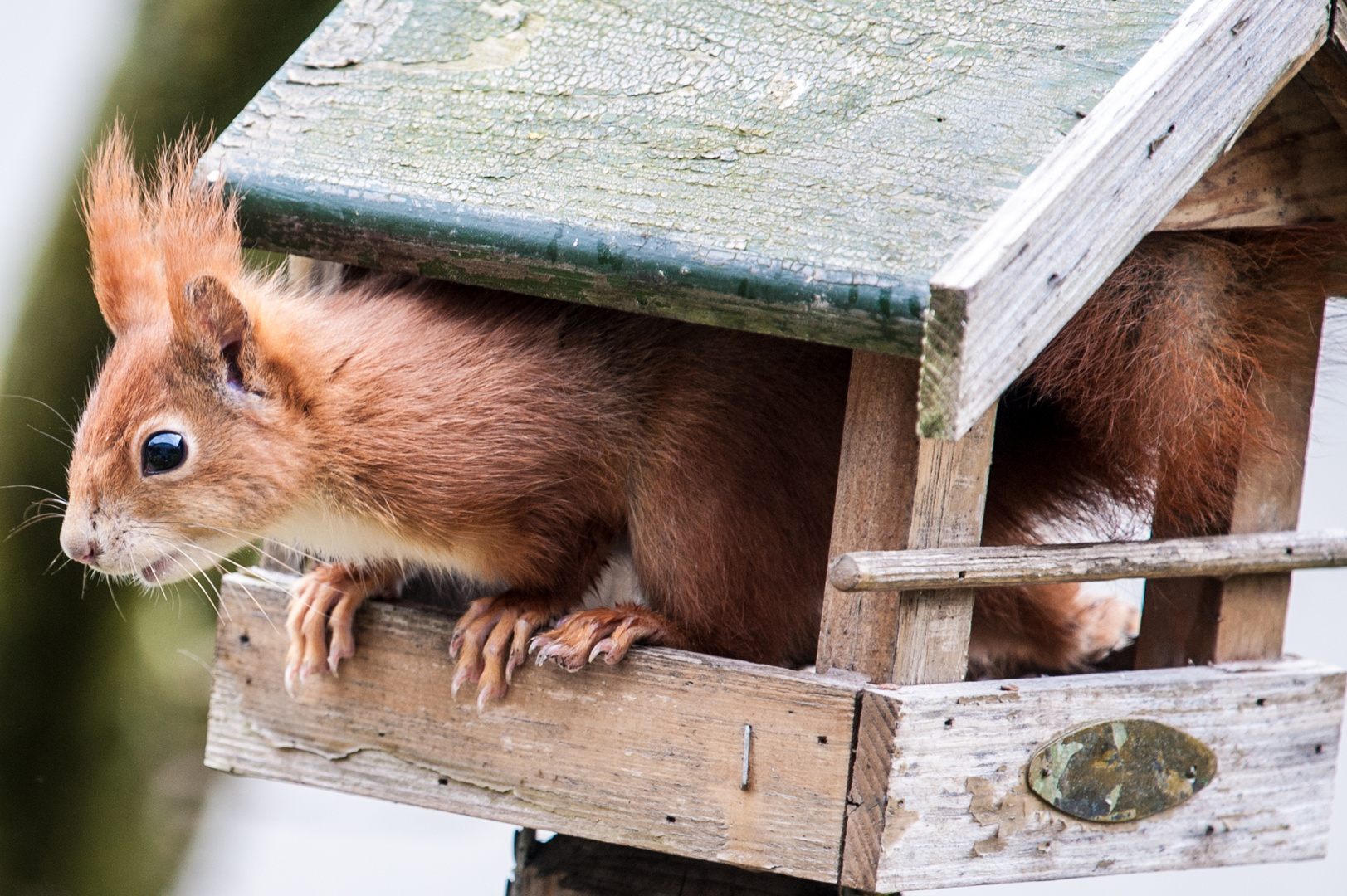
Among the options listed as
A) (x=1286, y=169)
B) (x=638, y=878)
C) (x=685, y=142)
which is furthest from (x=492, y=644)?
(x=1286, y=169)

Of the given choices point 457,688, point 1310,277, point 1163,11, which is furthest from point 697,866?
point 1163,11

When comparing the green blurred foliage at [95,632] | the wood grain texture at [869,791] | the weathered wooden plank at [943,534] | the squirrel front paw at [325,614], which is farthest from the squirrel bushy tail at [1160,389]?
the green blurred foliage at [95,632]

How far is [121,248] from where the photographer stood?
209cm

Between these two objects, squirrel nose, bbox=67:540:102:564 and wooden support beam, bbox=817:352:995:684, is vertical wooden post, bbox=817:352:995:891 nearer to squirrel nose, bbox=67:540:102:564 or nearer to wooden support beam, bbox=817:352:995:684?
wooden support beam, bbox=817:352:995:684

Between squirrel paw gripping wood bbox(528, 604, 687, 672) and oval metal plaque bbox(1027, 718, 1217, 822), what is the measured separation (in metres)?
0.54

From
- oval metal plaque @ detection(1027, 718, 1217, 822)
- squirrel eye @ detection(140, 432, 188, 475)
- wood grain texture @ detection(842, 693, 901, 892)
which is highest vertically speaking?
squirrel eye @ detection(140, 432, 188, 475)

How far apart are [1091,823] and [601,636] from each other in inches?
28.7

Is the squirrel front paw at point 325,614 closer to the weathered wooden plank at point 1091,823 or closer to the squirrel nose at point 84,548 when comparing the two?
the squirrel nose at point 84,548

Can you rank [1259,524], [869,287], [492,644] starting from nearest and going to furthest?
[869,287] → [492,644] → [1259,524]

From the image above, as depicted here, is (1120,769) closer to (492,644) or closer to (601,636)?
(601,636)

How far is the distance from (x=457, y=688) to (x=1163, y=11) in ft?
4.40

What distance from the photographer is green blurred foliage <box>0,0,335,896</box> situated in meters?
3.20

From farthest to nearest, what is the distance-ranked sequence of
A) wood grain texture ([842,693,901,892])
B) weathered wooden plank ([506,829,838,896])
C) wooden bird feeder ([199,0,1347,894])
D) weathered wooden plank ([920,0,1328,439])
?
1. weathered wooden plank ([506,829,838,896])
2. wood grain texture ([842,693,901,892])
3. wooden bird feeder ([199,0,1347,894])
4. weathered wooden plank ([920,0,1328,439])

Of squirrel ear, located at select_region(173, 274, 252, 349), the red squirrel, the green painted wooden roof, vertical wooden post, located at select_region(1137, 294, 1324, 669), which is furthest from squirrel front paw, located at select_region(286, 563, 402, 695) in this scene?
vertical wooden post, located at select_region(1137, 294, 1324, 669)
